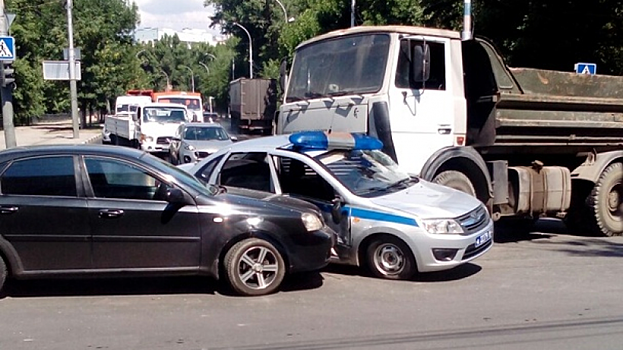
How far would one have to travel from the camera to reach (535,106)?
32.7ft

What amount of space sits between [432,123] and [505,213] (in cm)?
190

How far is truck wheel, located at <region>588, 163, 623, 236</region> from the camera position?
1096 centimetres

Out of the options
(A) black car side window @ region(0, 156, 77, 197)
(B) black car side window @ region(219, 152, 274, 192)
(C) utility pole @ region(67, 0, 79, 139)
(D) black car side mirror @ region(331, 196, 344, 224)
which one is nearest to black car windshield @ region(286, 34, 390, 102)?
(B) black car side window @ region(219, 152, 274, 192)

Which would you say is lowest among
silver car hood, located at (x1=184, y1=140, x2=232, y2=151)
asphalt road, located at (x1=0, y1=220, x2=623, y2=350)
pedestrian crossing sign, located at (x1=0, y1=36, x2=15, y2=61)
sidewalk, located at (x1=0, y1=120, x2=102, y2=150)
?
sidewalk, located at (x1=0, y1=120, x2=102, y2=150)

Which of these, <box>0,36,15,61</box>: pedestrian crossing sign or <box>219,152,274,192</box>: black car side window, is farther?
<box>0,36,15,61</box>: pedestrian crossing sign

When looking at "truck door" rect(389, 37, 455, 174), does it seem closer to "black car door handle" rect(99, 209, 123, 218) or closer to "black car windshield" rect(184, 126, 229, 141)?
"black car door handle" rect(99, 209, 123, 218)

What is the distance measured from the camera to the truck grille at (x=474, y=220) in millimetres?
7680

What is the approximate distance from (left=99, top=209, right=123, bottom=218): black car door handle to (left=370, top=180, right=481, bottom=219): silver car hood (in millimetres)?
2691

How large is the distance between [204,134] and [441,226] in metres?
15.7

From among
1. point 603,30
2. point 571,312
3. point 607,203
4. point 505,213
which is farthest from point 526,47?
point 571,312

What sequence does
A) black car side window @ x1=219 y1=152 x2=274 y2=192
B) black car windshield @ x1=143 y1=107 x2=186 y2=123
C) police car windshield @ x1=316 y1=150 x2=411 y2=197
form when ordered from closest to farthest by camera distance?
police car windshield @ x1=316 y1=150 x2=411 y2=197
black car side window @ x1=219 y1=152 x2=274 y2=192
black car windshield @ x1=143 y1=107 x2=186 y2=123

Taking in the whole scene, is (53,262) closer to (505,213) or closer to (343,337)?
(343,337)

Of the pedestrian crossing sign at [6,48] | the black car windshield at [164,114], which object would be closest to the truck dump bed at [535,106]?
the pedestrian crossing sign at [6,48]

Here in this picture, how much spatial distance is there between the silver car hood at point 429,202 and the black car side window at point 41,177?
3.18 metres
